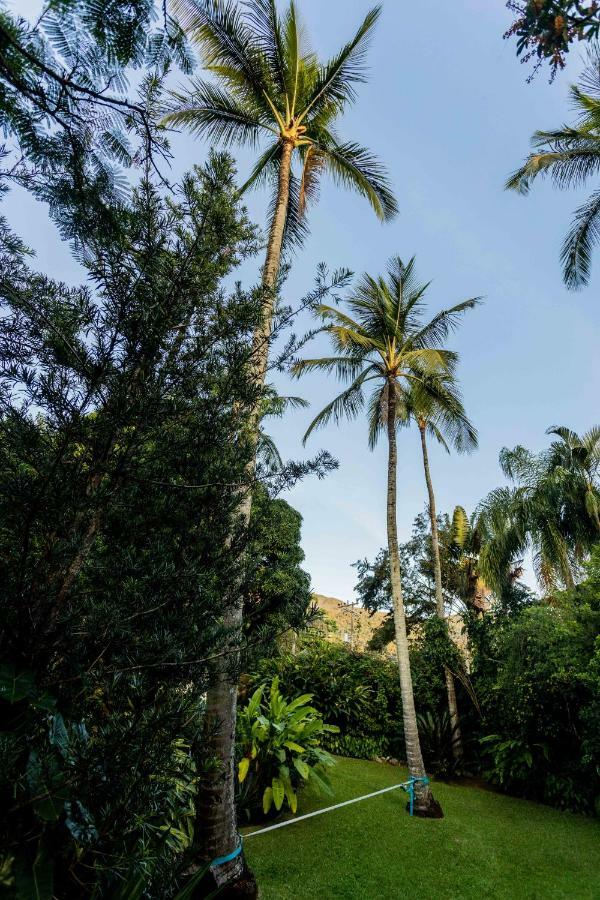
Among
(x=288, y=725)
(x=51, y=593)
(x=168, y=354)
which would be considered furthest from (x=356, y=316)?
(x=51, y=593)

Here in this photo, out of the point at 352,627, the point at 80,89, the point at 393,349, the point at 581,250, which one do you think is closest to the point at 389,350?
the point at 393,349

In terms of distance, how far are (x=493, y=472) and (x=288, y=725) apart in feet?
43.7

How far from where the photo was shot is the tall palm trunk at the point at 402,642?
22.5 feet

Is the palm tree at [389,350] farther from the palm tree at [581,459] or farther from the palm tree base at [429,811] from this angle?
the palm tree at [581,459]

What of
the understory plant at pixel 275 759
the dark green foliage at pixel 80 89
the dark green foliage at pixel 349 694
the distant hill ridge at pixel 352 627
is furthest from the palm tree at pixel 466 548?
the dark green foliage at pixel 80 89

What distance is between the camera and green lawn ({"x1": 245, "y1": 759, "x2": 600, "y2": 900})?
4422mm

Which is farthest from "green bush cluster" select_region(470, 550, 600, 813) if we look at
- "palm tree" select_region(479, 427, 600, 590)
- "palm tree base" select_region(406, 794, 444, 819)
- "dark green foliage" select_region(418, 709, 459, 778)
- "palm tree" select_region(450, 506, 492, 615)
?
"palm tree" select_region(450, 506, 492, 615)

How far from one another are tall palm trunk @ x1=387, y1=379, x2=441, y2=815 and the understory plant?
1.65 meters

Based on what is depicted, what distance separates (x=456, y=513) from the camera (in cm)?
1689

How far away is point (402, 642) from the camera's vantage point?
807cm

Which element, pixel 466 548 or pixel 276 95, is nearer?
pixel 276 95

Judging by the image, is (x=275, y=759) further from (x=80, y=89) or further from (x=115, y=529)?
(x=80, y=89)

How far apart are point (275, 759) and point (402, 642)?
3155 millimetres

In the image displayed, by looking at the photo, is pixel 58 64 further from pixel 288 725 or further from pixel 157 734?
pixel 288 725
